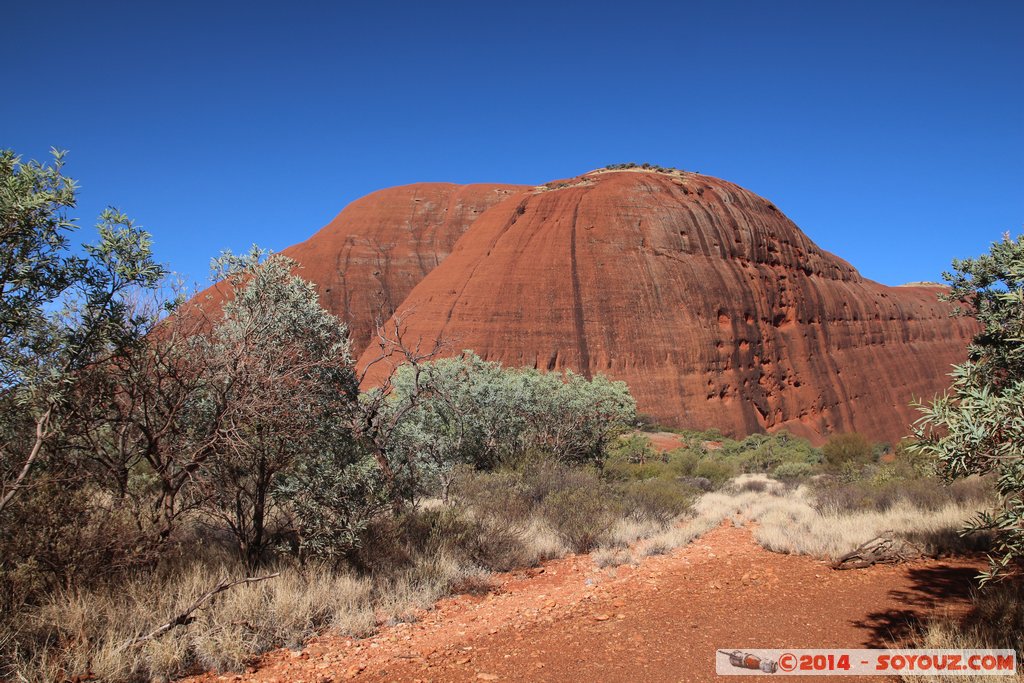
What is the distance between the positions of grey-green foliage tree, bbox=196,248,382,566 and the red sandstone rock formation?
28.2 meters

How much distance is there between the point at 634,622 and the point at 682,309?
1389 inches

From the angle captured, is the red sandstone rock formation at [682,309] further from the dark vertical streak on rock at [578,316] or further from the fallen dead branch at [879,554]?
the fallen dead branch at [879,554]

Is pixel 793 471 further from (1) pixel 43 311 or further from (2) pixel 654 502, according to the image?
(1) pixel 43 311

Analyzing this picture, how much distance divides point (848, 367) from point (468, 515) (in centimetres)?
4259

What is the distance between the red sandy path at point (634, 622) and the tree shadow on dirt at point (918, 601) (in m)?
0.02

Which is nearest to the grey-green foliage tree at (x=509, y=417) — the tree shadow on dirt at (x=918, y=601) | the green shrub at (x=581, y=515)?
the green shrub at (x=581, y=515)

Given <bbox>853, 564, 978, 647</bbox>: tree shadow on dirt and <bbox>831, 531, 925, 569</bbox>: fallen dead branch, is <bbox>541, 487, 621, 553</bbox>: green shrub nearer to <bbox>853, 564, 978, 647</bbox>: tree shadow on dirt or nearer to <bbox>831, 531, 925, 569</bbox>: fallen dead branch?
<bbox>831, 531, 925, 569</bbox>: fallen dead branch

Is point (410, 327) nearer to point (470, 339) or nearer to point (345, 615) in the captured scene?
point (470, 339)

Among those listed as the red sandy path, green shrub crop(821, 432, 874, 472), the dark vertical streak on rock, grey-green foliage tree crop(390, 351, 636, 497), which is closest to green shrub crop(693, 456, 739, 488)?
grey-green foliage tree crop(390, 351, 636, 497)

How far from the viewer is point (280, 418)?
5.67 m

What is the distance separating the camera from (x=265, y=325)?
20.7 feet

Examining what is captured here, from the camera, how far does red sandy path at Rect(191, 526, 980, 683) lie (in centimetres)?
448

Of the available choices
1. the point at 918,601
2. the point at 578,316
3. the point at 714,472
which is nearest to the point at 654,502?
the point at 918,601

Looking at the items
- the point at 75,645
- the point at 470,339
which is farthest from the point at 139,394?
the point at 470,339
